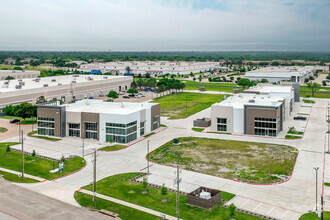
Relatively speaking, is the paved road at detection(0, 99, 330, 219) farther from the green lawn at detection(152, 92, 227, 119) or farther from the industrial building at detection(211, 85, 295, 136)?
the green lawn at detection(152, 92, 227, 119)

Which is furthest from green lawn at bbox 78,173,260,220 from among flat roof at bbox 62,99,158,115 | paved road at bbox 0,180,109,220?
flat roof at bbox 62,99,158,115

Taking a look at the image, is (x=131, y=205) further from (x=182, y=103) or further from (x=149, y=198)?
(x=182, y=103)

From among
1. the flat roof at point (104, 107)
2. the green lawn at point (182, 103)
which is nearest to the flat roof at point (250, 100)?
the green lawn at point (182, 103)

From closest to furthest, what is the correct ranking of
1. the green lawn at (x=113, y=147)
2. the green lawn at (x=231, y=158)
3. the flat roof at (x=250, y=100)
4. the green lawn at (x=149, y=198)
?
the green lawn at (x=149, y=198) < the green lawn at (x=231, y=158) < the green lawn at (x=113, y=147) < the flat roof at (x=250, y=100)

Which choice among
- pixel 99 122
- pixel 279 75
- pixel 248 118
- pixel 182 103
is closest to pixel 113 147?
pixel 99 122

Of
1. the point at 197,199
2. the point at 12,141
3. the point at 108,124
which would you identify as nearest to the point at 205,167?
the point at 197,199

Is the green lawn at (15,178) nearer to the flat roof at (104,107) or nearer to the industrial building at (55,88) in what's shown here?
the flat roof at (104,107)
